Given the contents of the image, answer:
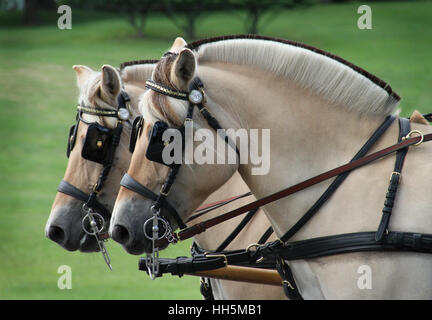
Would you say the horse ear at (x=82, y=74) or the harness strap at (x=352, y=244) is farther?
the horse ear at (x=82, y=74)

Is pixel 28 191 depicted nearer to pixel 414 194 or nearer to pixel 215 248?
pixel 215 248

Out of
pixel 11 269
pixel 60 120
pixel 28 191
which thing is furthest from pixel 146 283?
pixel 60 120

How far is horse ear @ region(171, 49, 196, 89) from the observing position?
224cm

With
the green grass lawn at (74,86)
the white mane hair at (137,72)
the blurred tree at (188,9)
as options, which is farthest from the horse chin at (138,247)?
the blurred tree at (188,9)

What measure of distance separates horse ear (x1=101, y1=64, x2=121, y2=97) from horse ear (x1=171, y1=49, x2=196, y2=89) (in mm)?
951

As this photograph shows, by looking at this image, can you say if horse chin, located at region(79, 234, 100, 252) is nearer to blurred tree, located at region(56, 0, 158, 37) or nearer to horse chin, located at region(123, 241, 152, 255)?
horse chin, located at region(123, 241, 152, 255)

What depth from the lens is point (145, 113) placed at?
2342 millimetres

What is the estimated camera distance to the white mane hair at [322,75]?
2.36m

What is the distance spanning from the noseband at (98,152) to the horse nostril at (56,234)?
0.13m

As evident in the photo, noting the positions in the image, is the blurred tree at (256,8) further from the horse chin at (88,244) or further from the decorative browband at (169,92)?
the decorative browband at (169,92)

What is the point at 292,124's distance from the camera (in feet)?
7.64

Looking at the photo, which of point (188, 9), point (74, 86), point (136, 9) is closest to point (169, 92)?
point (74, 86)

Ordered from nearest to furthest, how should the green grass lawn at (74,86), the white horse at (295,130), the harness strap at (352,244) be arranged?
the harness strap at (352,244)
the white horse at (295,130)
the green grass lawn at (74,86)

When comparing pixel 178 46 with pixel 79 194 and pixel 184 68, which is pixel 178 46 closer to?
pixel 184 68
